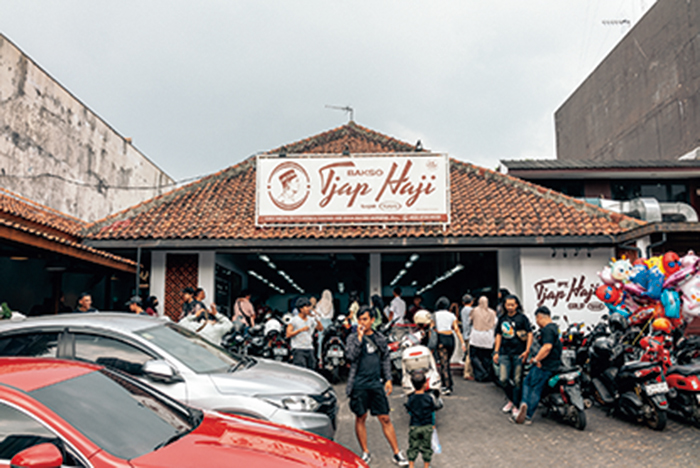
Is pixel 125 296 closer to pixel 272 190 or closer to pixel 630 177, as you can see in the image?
pixel 272 190

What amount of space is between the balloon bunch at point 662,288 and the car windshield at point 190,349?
6.03 meters

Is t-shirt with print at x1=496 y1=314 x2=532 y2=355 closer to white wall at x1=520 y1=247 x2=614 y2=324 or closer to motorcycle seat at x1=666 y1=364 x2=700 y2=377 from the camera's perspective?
motorcycle seat at x1=666 y1=364 x2=700 y2=377

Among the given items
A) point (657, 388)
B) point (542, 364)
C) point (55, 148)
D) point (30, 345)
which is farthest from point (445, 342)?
point (55, 148)


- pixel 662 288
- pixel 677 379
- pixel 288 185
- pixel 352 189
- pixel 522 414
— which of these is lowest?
pixel 522 414

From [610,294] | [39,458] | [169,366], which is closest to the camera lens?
[39,458]

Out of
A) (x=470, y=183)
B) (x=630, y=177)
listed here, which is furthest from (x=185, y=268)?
(x=630, y=177)

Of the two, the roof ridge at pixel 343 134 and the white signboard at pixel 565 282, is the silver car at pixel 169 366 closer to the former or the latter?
the white signboard at pixel 565 282

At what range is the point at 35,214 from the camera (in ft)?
55.3

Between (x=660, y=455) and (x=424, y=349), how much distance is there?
9.54 feet

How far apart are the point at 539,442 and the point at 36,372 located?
5681 mm

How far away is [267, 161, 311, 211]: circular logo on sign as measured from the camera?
1277 cm

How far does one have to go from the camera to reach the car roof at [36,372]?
9.27 feet

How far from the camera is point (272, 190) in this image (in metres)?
12.8

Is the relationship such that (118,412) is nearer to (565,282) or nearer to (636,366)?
(636,366)
